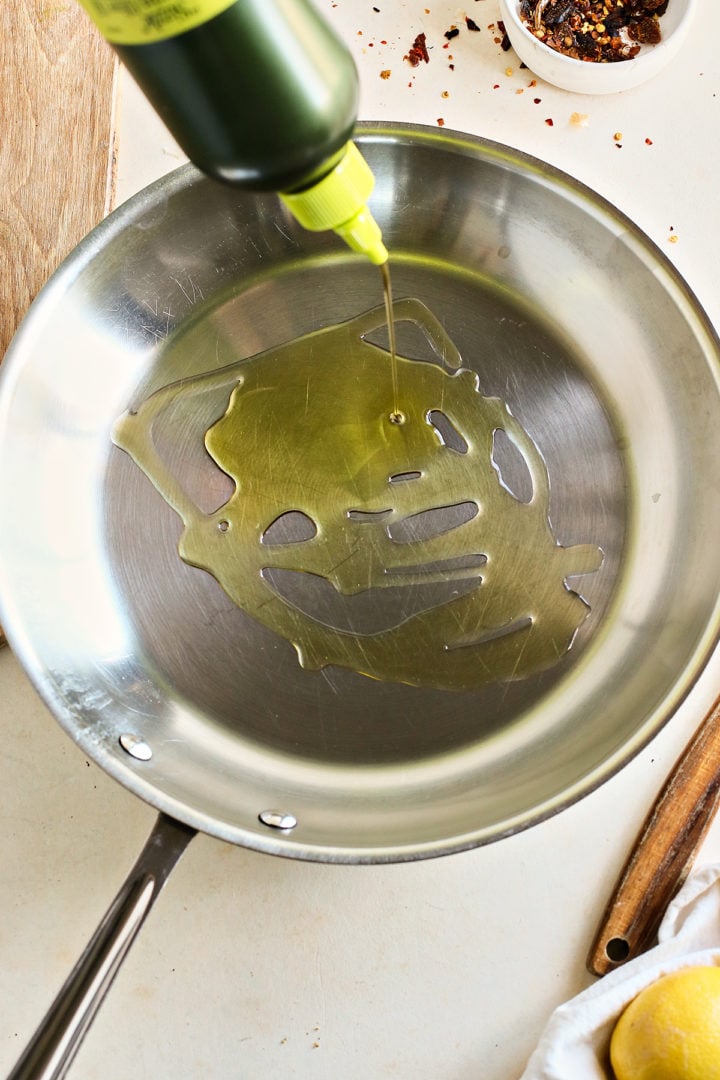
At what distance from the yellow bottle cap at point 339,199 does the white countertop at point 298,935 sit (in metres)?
0.42

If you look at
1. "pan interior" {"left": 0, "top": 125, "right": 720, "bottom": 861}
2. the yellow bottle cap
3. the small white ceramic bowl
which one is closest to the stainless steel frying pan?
"pan interior" {"left": 0, "top": 125, "right": 720, "bottom": 861}

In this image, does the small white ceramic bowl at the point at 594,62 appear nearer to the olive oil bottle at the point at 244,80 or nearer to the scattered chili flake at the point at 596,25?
the scattered chili flake at the point at 596,25

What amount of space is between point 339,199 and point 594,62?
39cm

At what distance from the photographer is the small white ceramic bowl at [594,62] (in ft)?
2.32

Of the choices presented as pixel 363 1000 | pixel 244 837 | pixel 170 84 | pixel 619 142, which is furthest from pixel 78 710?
pixel 619 142

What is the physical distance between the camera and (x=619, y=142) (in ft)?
2.42

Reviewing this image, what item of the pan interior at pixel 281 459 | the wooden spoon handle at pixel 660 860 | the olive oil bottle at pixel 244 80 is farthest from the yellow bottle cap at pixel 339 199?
the wooden spoon handle at pixel 660 860

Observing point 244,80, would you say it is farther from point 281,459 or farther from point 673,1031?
point 673,1031

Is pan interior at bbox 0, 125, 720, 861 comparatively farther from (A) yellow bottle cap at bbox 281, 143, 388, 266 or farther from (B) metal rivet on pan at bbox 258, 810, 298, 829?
(A) yellow bottle cap at bbox 281, 143, 388, 266

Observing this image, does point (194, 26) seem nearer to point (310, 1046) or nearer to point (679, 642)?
point (679, 642)

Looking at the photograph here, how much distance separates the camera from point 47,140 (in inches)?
27.2

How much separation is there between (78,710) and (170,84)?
40 cm

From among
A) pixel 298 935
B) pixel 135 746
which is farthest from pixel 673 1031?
pixel 135 746

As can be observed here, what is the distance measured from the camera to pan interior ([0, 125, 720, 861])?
0.63 meters
